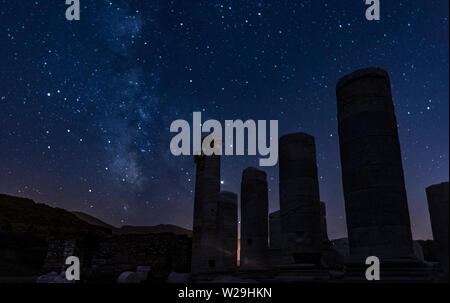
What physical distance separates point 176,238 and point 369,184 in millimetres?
15844

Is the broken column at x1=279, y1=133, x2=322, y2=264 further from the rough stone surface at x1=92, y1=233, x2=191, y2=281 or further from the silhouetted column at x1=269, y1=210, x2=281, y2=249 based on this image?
the rough stone surface at x1=92, y1=233, x2=191, y2=281

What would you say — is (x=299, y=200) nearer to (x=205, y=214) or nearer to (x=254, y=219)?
(x=254, y=219)

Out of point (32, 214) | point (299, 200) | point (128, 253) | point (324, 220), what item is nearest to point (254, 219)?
point (324, 220)

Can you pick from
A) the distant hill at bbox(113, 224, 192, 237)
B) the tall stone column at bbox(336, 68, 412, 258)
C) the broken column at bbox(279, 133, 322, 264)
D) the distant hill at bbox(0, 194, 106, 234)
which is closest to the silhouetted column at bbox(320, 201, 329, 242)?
the broken column at bbox(279, 133, 322, 264)

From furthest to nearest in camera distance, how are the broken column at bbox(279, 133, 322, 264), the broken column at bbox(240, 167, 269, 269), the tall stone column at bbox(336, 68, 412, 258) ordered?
the broken column at bbox(240, 167, 269, 269)
the broken column at bbox(279, 133, 322, 264)
the tall stone column at bbox(336, 68, 412, 258)

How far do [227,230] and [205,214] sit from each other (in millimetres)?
1457

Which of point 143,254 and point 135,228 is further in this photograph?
point 135,228

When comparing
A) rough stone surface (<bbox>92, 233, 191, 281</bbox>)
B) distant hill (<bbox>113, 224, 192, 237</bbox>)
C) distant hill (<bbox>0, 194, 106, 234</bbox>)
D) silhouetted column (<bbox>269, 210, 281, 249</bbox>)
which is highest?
distant hill (<bbox>113, 224, 192, 237</bbox>)

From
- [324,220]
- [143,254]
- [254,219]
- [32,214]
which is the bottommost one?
[143,254]

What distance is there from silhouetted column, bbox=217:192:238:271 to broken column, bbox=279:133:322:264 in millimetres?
6510

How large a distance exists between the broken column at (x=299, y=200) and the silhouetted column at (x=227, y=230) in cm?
651

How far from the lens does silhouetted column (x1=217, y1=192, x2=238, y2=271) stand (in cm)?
1656

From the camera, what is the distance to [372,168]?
25.3ft

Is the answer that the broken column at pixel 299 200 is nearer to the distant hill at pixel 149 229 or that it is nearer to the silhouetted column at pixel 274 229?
the silhouetted column at pixel 274 229
